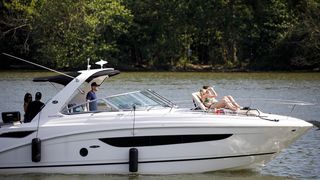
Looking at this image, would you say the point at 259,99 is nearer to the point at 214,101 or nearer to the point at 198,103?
the point at 214,101

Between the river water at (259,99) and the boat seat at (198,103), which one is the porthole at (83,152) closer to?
the river water at (259,99)

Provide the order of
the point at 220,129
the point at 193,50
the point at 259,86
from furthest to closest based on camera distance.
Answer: the point at 193,50, the point at 259,86, the point at 220,129

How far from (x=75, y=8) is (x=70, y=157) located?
58722 mm

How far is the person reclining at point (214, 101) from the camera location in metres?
16.8

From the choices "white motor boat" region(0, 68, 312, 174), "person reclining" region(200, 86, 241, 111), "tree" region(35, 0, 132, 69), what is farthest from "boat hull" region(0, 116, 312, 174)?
"tree" region(35, 0, 132, 69)

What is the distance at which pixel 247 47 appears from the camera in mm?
77125

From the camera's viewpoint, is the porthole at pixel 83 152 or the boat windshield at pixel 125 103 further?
the boat windshield at pixel 125 103

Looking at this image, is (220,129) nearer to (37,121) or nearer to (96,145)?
(96,145)

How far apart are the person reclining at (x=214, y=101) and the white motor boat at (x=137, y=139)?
1.04ft

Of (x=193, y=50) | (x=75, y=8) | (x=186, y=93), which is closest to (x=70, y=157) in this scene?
(x=186, y=93)

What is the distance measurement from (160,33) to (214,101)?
6132 cm

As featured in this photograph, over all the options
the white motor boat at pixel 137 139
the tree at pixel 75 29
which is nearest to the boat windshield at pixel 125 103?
the white motor boat at pixel 137 139

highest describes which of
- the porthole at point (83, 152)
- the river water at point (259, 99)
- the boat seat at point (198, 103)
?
the boat seat at point (198, 103)

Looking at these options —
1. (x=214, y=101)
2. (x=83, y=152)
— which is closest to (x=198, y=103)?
(x=214, y=101)
